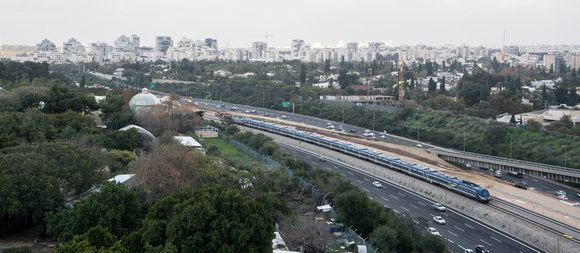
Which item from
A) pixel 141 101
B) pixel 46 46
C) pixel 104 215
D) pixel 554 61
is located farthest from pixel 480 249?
pixel 46 46

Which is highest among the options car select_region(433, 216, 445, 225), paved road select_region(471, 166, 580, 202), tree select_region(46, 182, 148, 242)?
tree select_region(46, 182, 148, 242)

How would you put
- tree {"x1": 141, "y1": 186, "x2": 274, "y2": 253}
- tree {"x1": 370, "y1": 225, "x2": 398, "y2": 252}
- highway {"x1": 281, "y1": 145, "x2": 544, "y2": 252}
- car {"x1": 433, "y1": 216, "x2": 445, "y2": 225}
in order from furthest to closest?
1. car {"x1": 433, "y1": 216, "x2": 445, "y2": 225}
2. highway {"x1": 281, "y1": 145, "x2": 544, "y2": 252}
3. tree {"x1": 370, "y1": 225, "x2": 398, "y2": 252}
4. tree {"x1": 141, "y1": 186, "x2": 274, "y2": 253}

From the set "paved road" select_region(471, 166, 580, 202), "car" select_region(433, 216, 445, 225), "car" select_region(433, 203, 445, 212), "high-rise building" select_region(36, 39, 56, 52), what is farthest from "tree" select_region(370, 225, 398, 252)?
"high-rise building" select_region(36, 39, 56, 52)

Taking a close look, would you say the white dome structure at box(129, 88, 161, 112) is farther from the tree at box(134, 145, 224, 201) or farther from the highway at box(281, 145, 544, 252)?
the tree at box(134, 145, 224, 201)

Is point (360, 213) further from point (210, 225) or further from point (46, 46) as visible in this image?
point (46, 46)

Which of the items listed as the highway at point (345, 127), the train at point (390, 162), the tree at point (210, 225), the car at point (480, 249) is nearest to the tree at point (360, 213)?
the car at point (480, 249)

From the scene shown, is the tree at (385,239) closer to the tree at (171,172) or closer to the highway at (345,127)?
the tree at (171,172)

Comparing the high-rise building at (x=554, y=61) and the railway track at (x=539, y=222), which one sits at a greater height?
the high-rise building at (x=554, y=61)
